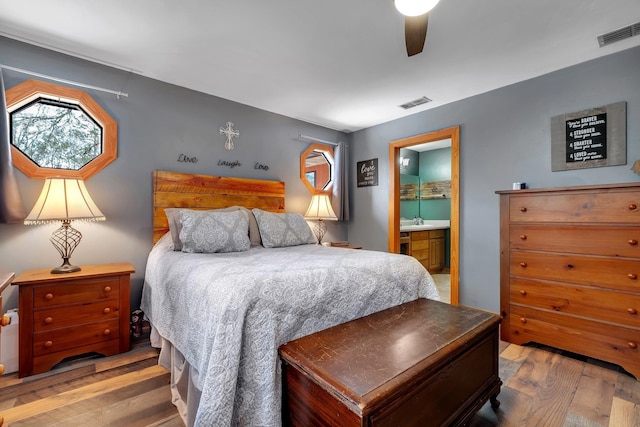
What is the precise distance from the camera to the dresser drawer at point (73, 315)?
1.97 meters

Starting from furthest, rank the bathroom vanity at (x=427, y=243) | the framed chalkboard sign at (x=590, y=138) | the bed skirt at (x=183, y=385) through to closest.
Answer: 1. the bathroom vanity at (x=427, y=243)
2. the framed chalkboard sign at (x=590, y=138)
3. the bed skirt at (x=183, y=385)

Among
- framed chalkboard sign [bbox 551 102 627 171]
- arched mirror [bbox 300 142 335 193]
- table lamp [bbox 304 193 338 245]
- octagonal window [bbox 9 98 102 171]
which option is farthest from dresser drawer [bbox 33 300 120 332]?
framed chalkboard sign [bbox 551 102 627 171]

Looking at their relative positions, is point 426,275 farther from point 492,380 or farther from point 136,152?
point 136,152

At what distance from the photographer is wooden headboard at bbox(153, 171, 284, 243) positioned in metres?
2.80

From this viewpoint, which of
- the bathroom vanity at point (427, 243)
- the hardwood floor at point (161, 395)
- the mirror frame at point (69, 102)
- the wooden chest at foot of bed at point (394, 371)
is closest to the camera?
the wooden chest at foot of bed at point (394, 371)

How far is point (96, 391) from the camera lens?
1.78 m

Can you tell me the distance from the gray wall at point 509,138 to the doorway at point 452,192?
0.05m

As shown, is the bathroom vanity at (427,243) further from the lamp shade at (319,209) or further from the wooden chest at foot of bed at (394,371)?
the wooden chest at foot of bed at (394,371)

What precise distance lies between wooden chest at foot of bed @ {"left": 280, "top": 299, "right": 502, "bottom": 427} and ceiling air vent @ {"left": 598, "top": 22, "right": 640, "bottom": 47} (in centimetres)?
221

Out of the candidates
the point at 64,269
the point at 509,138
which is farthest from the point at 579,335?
the point at 64,269

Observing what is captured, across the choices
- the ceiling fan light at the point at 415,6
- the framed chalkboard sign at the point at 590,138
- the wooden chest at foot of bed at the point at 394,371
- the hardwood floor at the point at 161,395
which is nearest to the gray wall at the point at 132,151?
the hardwood floor at the point at 161,395

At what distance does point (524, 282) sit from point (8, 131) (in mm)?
4144

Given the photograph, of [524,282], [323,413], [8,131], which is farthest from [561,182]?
[8,131]

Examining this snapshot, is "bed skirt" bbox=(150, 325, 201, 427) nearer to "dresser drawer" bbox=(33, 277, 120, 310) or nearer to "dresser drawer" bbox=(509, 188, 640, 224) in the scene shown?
"dresser drawer" bbox=(33, 277, 120, 310)
